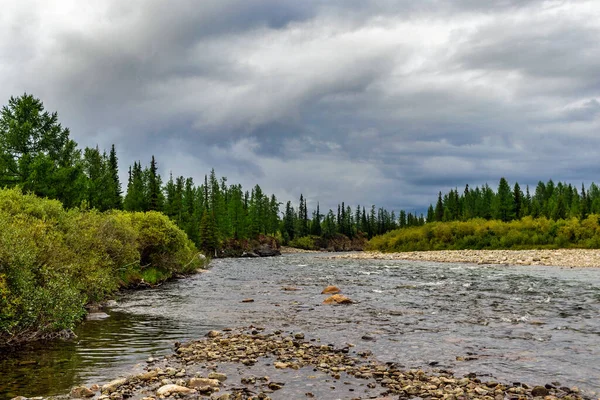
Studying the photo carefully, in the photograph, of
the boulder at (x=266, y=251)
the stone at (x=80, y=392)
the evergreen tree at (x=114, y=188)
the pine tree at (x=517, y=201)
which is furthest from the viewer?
the boulder at (x=266, y=251)

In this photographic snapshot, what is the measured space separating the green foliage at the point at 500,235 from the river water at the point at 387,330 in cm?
6979

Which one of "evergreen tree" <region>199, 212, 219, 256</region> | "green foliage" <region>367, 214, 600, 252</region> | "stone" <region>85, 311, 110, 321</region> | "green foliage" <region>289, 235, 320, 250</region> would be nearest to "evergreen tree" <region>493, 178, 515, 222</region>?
"green foliage" <region>367, 214, 600, 252</region>

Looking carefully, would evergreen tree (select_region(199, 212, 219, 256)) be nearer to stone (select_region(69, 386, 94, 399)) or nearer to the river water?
the river water

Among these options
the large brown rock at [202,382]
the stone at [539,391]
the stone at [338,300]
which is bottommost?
the stone at [338,300]

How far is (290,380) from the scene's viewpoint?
10922 millimetres

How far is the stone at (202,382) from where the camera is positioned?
10.3 meters

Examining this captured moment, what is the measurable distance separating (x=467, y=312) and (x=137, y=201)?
84458mm

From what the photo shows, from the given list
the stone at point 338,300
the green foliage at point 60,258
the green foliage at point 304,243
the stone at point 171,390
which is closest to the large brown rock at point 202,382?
the stone at point 171,390

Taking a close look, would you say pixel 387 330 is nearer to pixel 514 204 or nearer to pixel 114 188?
pixel 114 188

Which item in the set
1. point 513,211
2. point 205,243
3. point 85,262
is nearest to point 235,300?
point 85,262

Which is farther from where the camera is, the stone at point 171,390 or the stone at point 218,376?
the stone at point 218,376

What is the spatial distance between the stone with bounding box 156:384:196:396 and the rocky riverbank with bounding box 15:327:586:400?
0.02 meters

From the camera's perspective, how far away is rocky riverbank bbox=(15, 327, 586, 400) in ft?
31.7

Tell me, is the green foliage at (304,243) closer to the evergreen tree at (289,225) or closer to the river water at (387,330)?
the evergreen tree at (289,225)
